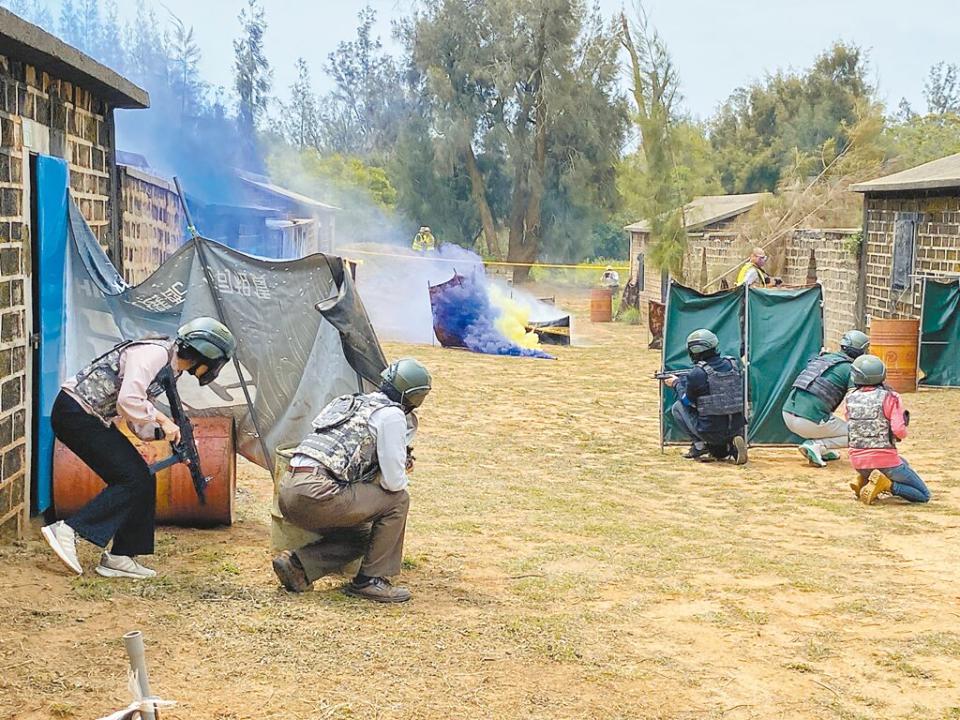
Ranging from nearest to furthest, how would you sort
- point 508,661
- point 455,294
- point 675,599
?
point 508,661
point 675,599
point 455,294

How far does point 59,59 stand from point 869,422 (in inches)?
268

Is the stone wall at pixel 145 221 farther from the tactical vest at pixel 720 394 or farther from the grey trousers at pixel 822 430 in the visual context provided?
the grey trousers at pixel 822 430

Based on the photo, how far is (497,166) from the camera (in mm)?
48844

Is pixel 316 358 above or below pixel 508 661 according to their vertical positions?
above

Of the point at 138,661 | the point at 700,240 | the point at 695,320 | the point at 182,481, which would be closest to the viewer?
the point at 138,661

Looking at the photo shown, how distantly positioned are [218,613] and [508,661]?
1557mm

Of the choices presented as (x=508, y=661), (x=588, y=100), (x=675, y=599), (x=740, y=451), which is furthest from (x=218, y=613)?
(x=588, y=100)

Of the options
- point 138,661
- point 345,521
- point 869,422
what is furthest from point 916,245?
point 138,661

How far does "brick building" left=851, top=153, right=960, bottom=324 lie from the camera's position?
19062mm

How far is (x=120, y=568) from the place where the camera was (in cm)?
677

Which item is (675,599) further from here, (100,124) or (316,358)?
(100,124)

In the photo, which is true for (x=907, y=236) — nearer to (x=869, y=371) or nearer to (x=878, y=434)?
(x=869, y=371)

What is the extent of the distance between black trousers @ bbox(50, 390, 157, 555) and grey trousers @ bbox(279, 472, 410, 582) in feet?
2.93

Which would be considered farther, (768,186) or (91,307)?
(768,186)
